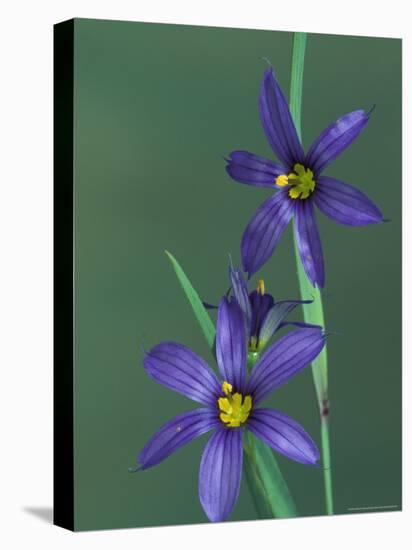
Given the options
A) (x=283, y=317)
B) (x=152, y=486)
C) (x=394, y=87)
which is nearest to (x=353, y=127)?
(x=394, y=87)

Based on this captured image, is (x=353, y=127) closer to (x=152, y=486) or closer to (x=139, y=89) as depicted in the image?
(x=139, y=89)

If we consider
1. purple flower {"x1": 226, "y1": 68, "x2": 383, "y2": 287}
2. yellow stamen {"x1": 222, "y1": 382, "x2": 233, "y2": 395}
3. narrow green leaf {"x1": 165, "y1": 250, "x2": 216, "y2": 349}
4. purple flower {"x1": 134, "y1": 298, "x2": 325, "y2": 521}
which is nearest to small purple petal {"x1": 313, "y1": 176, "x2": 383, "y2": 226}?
purple flower {"x1": 226, "y1": 68, "x2": 383, "y2": 287}

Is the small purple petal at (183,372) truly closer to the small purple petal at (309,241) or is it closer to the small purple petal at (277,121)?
the small purple petal at (309,241)

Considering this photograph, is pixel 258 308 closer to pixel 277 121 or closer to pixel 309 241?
pixel 309 241

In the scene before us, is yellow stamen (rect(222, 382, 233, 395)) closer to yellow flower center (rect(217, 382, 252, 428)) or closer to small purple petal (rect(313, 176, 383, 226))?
yellow flower center (rect(217, 382, 252, 428))

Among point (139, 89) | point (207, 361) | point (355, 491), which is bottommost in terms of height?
point (355, 491)

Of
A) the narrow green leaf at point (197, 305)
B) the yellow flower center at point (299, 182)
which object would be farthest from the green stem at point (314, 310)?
the narrow green leaf at point (197, 305)

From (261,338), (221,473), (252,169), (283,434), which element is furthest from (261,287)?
(221,473)
